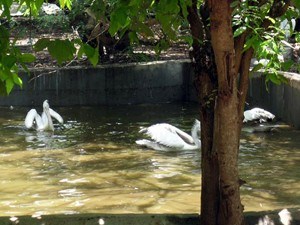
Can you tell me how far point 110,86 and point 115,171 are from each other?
674 centimetres

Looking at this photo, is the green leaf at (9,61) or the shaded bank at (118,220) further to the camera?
the shaded bank at (118,220)

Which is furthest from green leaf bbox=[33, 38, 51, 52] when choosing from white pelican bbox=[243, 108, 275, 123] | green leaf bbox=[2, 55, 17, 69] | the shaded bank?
white pelican bbox=[243, 108, 275, 123]

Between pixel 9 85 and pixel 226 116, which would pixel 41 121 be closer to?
pixel 226 116

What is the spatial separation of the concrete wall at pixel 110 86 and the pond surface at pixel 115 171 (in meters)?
1.97

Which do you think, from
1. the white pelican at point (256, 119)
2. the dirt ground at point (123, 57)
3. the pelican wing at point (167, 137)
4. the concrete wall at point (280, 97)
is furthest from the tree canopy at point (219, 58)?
the dirt ground at point (123, 57)

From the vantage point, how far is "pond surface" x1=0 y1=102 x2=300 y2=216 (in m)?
7.07

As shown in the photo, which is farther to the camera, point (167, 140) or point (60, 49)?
point (167, 140)

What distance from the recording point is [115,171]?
8742mm

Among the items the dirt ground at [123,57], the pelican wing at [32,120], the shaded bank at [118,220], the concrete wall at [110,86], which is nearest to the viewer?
the shaded bank at [118,220]

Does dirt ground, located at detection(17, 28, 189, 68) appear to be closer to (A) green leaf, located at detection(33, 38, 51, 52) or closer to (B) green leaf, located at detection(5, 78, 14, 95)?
(B) green leaf, located at detection(5, 78, 14, 95)

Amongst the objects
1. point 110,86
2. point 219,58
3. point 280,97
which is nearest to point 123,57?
point 110,86

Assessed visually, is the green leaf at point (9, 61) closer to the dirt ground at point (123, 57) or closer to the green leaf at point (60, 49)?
the green leaf at point (60, 49)

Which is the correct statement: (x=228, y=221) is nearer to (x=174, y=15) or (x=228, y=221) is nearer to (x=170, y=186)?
(x=174, y=15)

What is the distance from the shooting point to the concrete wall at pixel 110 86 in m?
15.0
